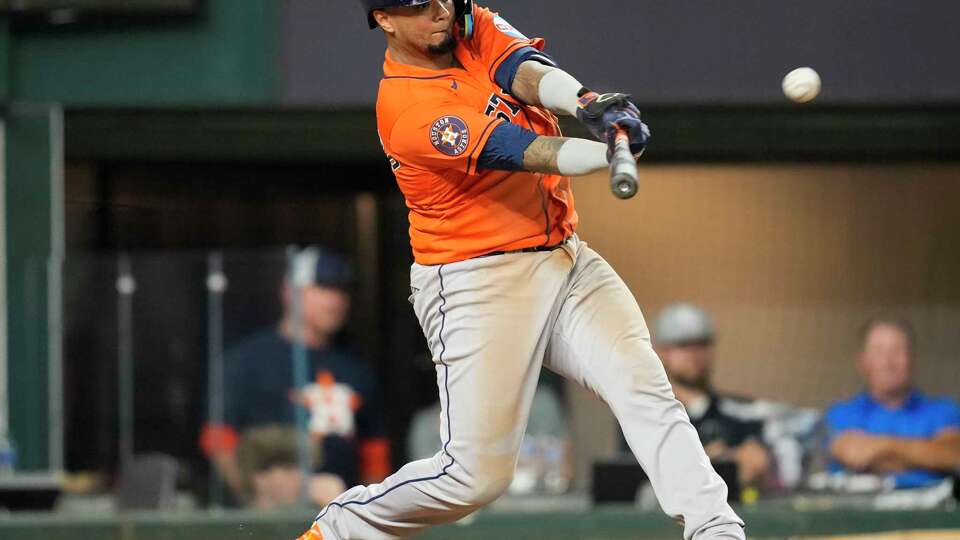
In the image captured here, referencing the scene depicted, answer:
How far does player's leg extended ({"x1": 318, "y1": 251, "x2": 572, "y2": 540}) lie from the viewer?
3910 mm

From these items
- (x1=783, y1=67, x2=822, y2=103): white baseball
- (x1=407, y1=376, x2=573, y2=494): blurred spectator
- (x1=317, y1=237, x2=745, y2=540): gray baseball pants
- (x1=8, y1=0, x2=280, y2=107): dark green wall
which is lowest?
(x1=407, y1=376, x2=573, y2=494): blurred spectator

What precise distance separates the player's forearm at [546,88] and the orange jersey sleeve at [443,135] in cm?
12

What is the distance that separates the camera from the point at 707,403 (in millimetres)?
7422

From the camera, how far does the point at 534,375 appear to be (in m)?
3.98

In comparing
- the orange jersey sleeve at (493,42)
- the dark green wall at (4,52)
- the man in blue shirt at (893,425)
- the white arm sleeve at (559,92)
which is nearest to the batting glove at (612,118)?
the white arm sleeve at (559,92)

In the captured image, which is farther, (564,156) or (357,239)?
(357,239)

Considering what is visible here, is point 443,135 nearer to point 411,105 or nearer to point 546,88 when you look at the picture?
point 411,105

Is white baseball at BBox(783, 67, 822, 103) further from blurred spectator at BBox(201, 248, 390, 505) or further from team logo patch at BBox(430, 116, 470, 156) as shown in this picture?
blurred spectator at BBox(201, 248, 390, 505)

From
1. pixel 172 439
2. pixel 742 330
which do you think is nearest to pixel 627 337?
pixel 172 439

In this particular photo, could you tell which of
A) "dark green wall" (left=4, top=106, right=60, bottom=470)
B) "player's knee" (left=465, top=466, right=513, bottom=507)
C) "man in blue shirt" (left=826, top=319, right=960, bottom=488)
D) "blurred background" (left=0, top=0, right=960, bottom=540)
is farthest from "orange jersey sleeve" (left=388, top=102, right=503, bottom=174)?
"dark green wall" (left=4, top=106, right=60, bottom=470)

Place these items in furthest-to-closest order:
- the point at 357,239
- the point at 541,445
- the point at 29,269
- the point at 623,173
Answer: the point at 357,239
the point at 29,269
the point at 541,445
the point at 623,173

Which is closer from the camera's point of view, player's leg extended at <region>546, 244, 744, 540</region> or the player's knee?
player's leg extended at <region>546, 244, 744, 540</region>

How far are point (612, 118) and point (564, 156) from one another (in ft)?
0.46

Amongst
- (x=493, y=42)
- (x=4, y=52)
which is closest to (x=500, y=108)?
(x=493, y=42)
